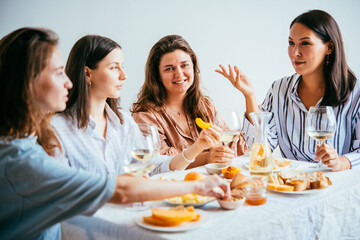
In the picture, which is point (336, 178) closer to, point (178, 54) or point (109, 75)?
point (109, 75)

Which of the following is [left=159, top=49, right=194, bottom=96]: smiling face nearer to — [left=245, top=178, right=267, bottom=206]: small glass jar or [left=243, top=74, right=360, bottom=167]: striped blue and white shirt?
[left=243, top=74, right=360, bottom=167]: striped blue and white shirt

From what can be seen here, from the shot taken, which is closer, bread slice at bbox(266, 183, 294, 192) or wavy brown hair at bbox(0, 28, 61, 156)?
wavy brown hair at bbox(0, 28, 61, 156)

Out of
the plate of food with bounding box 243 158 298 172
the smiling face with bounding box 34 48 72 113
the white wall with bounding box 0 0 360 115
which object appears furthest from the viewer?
the white wall with bounding box 0 0 360 115

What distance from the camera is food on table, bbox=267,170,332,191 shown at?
1344mm

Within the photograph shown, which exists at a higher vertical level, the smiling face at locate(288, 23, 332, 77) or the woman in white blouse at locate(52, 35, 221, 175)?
the smiling face at locate(288, 23, 332, 77)

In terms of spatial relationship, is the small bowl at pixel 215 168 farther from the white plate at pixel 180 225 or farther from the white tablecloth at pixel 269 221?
the white plate at pixel 180 225

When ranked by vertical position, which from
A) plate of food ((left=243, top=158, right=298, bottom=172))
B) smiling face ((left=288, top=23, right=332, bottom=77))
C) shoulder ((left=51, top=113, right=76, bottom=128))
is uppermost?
smiling face ((left=288, top=23, right=332, bottom=77))

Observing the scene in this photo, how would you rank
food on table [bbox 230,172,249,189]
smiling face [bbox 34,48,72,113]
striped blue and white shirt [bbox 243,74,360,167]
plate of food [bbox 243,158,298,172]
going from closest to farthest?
smiling face [bbox 34,48,72,113]
food on table [bbox 230,172,249,189]
plate of food [bbox 243,158,298,172]
striped blue and white shirt [bbox 243,74,360,167]

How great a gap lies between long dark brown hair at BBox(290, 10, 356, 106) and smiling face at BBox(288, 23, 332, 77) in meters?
0.03

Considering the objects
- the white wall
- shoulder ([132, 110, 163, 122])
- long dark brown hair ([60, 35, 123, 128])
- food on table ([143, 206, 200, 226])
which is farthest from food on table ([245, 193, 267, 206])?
the white wall

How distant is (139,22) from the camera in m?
3.51

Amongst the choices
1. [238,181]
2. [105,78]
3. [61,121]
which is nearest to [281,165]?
[238,181]

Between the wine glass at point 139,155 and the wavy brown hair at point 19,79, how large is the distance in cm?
30

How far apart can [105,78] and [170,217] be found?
98 cm
